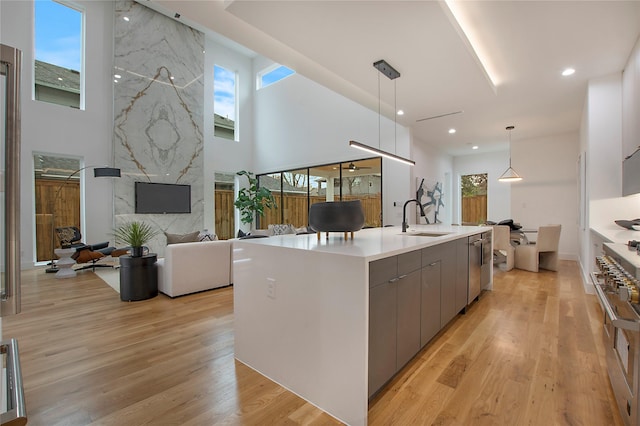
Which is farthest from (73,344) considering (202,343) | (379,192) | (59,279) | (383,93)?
(379,192)

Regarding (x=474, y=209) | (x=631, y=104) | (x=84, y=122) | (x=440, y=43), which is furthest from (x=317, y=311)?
(x=474, y=209)

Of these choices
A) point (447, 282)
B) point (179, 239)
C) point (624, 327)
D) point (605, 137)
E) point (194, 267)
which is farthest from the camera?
point (179, 239)

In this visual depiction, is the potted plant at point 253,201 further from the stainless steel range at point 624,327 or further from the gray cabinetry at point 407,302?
the stainless steel range at point 624,327

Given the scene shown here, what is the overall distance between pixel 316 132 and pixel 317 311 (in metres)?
6.57

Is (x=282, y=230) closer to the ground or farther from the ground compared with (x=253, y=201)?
closer to the ground

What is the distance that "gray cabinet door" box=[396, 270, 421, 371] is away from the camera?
1863mm

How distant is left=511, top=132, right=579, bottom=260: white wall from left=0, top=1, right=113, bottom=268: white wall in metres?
9.55

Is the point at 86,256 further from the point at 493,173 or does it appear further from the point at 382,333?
the point at 493,173

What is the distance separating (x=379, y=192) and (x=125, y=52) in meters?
6.71

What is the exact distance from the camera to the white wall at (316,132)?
6.35 m

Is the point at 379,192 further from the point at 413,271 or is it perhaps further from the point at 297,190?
the point at 413,271

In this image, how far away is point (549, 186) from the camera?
264 inches

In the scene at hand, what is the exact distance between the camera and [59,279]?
4.86 m

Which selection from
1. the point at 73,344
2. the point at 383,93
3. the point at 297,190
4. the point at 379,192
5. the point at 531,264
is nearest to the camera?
the point at 73,344
